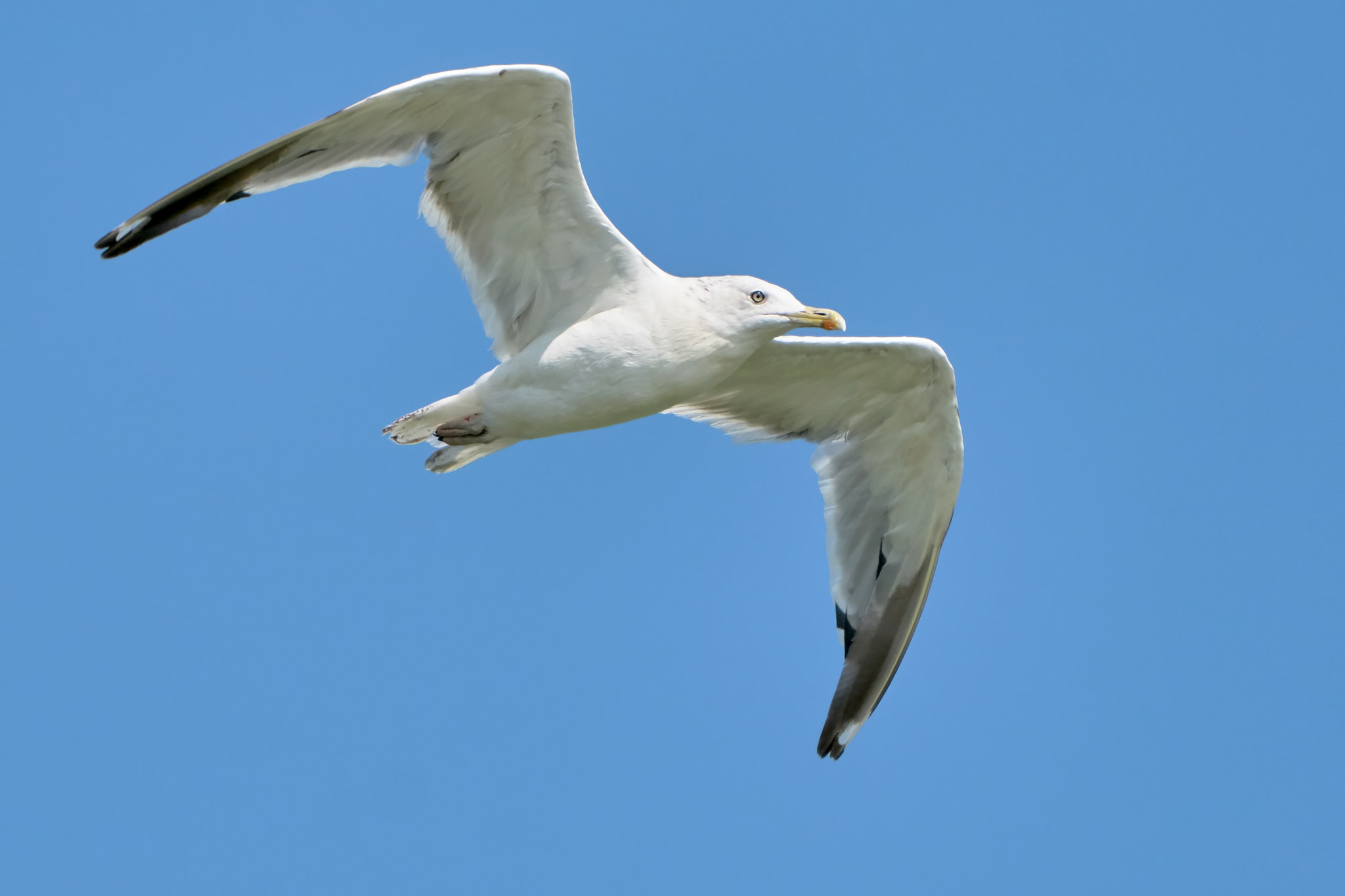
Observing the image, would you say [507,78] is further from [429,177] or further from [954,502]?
[954,502]

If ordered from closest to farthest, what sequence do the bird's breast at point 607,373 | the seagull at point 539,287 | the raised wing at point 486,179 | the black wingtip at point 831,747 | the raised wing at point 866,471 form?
the raised wing at point 486,179 < the seagull at point 539,287 < the bird's breast at point 607,373 < the raised wing at point 866,471 < the black wingtip at point 831,747

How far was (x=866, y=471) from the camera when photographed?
33.6 feet

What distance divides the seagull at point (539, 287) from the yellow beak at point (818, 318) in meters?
0.01

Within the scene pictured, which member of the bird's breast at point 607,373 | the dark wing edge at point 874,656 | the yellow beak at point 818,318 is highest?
the yellow beak at point 818,318

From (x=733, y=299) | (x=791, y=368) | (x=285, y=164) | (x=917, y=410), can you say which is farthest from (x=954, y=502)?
(x=285, y=164)

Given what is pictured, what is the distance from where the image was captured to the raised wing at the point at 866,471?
9.75 m

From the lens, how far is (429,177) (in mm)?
8602

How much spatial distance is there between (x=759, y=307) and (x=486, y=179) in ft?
5.68

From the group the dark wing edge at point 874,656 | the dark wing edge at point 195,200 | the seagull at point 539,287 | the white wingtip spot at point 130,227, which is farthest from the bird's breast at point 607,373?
the dark wing edge at point 874,656

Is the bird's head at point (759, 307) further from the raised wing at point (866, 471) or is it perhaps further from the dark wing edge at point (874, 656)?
the dark wing edge at point (874, 656)

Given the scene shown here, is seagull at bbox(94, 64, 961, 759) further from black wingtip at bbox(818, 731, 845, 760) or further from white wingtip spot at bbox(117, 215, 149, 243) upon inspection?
black wingtip at bbox(818, 731, 845, 760)

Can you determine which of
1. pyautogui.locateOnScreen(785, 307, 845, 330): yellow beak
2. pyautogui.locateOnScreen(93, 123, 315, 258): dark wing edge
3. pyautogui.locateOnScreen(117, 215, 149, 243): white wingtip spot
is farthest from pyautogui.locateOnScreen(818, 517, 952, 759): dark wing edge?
pyautogui.locateOnScreen(117, 215, 149, 243): white wingtip spot

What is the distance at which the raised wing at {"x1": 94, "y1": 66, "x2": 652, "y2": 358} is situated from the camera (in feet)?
26.5

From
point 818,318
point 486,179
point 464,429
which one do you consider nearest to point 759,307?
point 818,318
